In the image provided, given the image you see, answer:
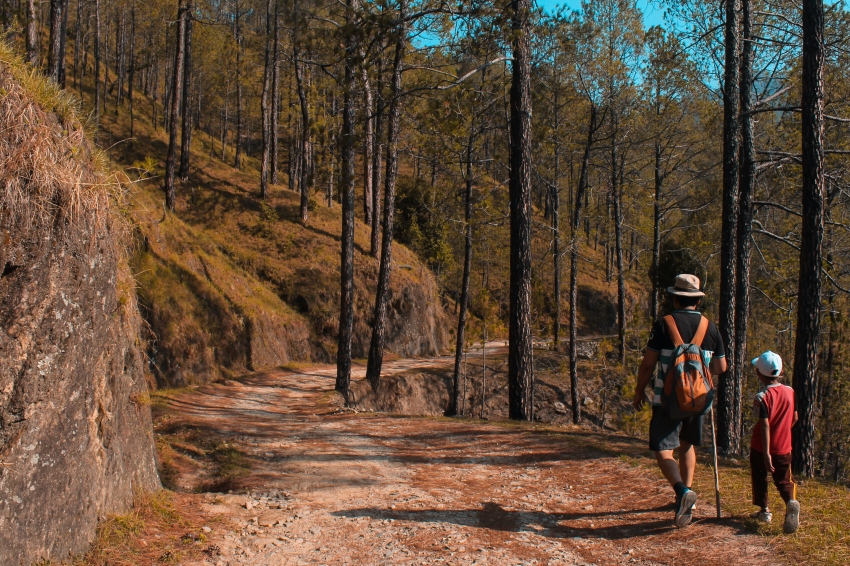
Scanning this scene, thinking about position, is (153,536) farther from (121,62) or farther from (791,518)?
(121,62)

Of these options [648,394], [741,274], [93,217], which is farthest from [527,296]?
[648,394]

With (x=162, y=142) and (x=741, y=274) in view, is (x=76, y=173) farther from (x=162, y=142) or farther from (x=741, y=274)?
(x=162, y=142)

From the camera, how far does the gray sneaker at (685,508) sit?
4973 millimetres

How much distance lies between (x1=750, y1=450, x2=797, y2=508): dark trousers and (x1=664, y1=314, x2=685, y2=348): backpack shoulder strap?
3.77ft

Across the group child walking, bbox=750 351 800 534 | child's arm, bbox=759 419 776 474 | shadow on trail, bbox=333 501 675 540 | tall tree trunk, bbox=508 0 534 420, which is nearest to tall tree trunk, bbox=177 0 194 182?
tall tree trunk, bbox=508 0 534 420

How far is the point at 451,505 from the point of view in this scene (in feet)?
19.9

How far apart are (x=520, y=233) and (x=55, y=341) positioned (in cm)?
815

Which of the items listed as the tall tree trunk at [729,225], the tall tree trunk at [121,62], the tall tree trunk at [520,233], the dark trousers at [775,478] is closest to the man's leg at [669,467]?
the dark trousers at [775,478]

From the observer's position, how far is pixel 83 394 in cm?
442

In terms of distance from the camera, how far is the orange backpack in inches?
195

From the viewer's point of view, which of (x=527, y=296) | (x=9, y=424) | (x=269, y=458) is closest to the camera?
(x=9, y=424)

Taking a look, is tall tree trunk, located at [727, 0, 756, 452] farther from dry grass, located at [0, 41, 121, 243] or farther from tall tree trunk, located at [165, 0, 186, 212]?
tall tree trunk, located at [165, 0, 186, 212]

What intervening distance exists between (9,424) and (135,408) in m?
1.78

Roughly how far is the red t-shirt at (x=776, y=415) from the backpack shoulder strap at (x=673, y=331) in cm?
77
